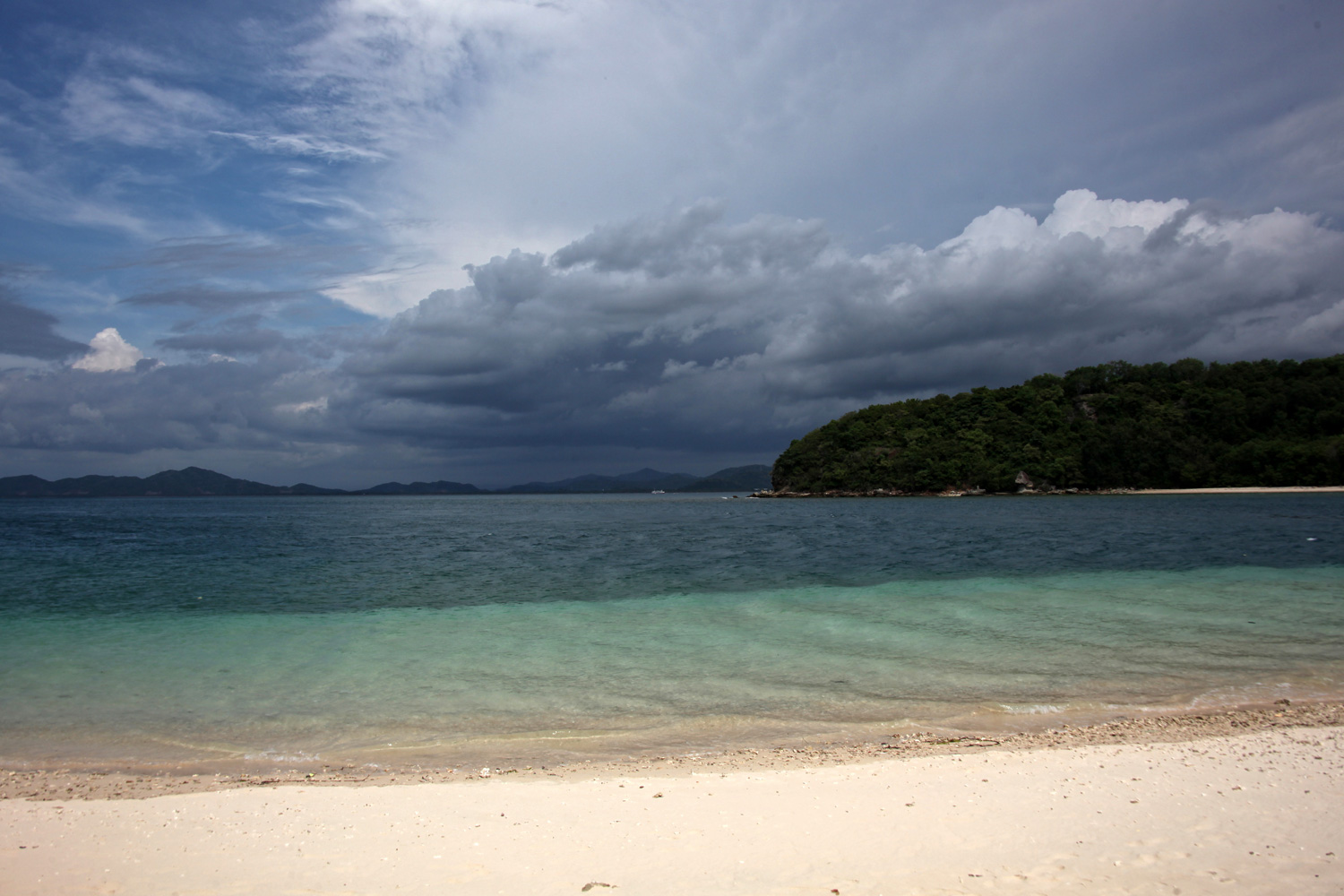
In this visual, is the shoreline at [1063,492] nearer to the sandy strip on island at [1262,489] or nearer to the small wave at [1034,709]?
the sandy strip on island at [1262,489]

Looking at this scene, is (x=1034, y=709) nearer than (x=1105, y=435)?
Yes

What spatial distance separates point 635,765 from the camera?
24.0ft

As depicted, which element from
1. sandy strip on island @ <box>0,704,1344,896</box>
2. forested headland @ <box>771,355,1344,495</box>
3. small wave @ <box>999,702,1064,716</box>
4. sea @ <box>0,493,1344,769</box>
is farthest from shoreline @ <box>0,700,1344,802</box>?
forested headland @ <box>771,355,1344,495</box>

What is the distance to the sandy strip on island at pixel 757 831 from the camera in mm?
4516

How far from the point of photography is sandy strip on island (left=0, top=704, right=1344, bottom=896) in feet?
14.8

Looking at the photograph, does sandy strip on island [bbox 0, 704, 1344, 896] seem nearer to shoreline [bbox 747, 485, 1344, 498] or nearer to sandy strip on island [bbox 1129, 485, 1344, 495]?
shoreline [bbox 747, 485, 1344, 498]

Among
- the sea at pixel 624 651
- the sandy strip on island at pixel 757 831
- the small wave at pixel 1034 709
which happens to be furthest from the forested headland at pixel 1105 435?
the sandy strip on island at pixel 757 831

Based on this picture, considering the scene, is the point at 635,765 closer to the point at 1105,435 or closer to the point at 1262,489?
the point at 1262,489

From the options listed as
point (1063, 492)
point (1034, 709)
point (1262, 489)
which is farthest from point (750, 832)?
point (1063, 492)

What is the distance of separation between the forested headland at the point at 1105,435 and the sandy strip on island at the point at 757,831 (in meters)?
128

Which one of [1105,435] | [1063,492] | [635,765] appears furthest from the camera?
[1063,492]

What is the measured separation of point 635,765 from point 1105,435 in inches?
5378

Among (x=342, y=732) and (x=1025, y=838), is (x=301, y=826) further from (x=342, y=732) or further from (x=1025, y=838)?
(x=1025, y=838)

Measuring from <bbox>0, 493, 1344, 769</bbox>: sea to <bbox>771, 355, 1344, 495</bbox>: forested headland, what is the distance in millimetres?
101212
